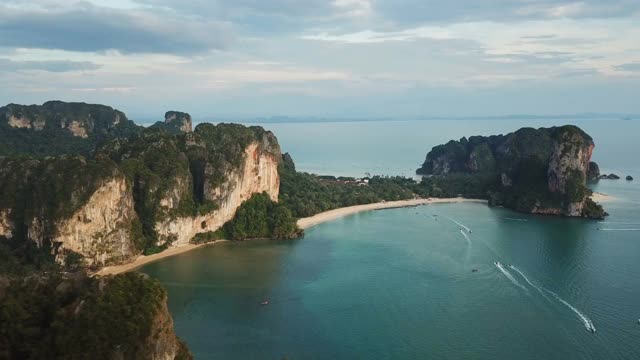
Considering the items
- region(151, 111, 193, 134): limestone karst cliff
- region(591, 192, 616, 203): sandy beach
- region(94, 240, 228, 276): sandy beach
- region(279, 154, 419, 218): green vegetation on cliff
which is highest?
region(151, 111, 193, 134): limestone karst cliff

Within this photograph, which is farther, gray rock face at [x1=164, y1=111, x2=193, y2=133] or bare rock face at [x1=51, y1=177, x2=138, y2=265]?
gray rock face at [x1=164, y1=111, x2=193, y2=133]

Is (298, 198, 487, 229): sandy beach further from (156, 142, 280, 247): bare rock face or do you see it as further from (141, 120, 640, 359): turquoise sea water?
(156, 142, 280, 247): bare rock face

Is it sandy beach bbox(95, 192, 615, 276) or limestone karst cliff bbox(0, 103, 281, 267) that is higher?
limestone karst cliff bbox(0, 103, 281, 267)

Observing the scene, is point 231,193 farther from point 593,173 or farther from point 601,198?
point 593,173

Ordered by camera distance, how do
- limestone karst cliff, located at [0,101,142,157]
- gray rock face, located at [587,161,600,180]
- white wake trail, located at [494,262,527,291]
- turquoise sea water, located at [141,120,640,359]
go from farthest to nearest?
gray rock face, located at [587,161,600,180] < limestone karst cliff, located at [0,101,142,157] < white wake trail, located at [494,262,527,291] < turquoise sea water, located at [141,120,640,359]

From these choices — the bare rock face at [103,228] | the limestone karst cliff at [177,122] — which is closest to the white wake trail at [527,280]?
the bare rock face at [103,228]

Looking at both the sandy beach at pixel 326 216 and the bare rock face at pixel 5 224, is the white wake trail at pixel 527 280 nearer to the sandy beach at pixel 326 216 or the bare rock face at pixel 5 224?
the sandy beach at pixel 326 216

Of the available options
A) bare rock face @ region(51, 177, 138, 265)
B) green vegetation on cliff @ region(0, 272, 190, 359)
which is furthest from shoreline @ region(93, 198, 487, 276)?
green vegetation on cliff @ region(0, 272, 190, 359)

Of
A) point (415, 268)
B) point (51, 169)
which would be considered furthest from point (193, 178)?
point (415, 268)
